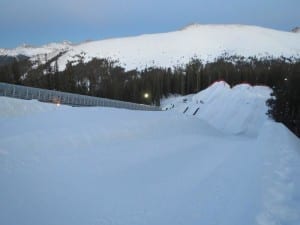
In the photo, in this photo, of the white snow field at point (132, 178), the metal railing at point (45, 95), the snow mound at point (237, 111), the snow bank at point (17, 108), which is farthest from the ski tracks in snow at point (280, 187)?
the snow mound at point (237, 111)

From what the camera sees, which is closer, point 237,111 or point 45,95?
point 45,95

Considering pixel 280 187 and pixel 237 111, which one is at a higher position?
pixel 237 111

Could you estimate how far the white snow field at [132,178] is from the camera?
27.4ft

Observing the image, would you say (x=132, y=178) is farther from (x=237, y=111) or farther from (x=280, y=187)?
(x=237, y=111)

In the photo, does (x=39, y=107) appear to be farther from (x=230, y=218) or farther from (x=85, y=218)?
(x=230, y=218)

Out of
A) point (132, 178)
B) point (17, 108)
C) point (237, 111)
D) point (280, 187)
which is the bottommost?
point (132, 178)

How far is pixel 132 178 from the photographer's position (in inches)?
457

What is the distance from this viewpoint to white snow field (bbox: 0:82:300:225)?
27.4 ft

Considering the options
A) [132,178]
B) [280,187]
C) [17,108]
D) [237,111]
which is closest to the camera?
[280,187]

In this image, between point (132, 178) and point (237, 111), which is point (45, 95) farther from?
point (132, 178)

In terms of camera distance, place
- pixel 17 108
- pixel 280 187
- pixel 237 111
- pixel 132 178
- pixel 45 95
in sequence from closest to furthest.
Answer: pixel 280 187
pixel 132 178
pixel 17 108
pixel 45 95
pixel 237 111

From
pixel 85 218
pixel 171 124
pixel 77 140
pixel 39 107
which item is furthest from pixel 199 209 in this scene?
pixel 39 107

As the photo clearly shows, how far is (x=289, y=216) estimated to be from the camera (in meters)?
7.15

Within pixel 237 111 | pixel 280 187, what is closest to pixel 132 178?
pixel 280 187
